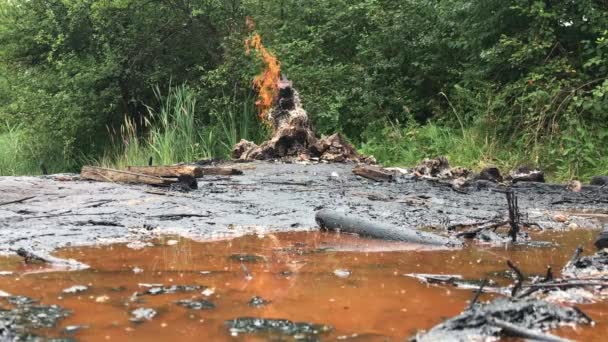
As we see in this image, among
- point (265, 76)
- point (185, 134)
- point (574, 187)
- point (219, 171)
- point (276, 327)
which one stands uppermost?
point (265, 76)

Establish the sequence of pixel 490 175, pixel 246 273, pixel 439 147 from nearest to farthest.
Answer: pixel 246 273 < pixel 490 175 < pixel 439 147

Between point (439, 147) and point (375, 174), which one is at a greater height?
point (439, 147)

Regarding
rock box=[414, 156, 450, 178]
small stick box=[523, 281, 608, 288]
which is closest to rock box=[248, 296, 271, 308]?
small stick box=[523, 281, 608, 288]

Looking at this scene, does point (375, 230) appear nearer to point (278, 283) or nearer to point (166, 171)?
point (278, 283)

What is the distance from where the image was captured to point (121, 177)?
234 inches

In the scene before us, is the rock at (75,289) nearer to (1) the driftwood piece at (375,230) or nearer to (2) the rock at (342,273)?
(2) the rock at (342,273)

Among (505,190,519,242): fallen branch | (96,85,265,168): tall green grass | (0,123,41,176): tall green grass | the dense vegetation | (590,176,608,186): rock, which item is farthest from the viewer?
(0,123,41,176): tall green grass

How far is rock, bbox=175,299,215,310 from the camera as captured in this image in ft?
6.91

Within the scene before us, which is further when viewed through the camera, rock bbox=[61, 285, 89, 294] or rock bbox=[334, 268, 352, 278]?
rock bbox=[334, 268, 352, 278]

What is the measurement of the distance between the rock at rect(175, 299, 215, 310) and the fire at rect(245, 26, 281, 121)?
9.74 metres

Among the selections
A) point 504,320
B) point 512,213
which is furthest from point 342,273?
point 512,213

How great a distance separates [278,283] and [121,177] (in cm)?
390

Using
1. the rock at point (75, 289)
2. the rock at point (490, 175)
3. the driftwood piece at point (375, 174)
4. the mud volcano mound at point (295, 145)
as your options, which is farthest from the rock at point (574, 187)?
the rock at point (75, 289)

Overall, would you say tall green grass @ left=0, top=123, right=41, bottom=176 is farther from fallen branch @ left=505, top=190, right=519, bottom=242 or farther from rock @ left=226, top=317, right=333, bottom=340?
rock @ left=226, top=317, right=333, bottom=340
